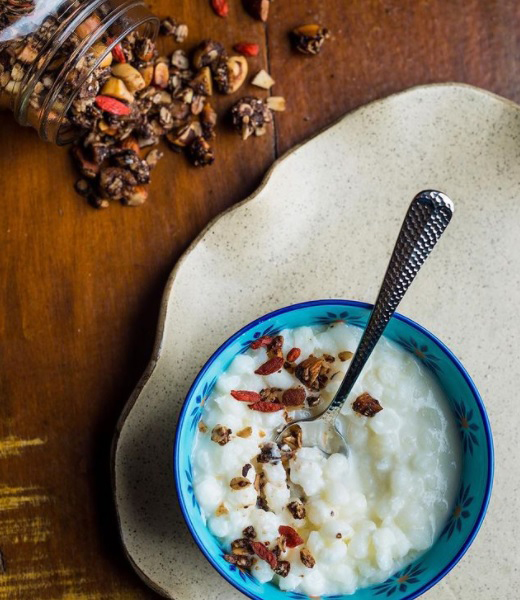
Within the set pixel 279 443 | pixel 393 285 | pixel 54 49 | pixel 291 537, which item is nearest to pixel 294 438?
pixel 279 443

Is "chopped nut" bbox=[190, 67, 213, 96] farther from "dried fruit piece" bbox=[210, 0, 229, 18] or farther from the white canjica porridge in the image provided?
the white canjica porridge

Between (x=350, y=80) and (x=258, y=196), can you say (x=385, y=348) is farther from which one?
(x=350, y=80)

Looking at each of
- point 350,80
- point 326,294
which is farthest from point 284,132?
point 326,294

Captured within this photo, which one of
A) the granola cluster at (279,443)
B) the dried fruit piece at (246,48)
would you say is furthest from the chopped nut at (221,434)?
the dried fruit piece at (246,48)

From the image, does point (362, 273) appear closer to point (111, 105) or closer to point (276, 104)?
point (276, 104)

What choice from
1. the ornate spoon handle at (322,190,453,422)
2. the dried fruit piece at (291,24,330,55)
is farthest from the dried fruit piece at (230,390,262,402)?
the dried fruit piece at (291,24,330,55)

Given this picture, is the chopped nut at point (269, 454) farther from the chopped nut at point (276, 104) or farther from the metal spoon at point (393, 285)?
the chopped nut at point (276, 104)
